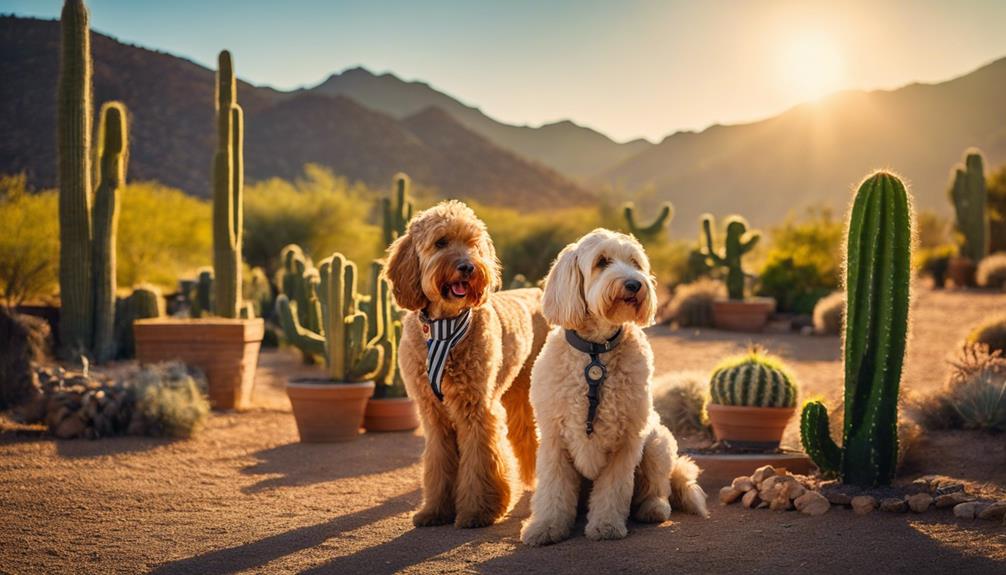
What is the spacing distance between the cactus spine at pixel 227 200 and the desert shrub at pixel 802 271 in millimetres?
15010

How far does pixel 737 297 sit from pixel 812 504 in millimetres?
16100

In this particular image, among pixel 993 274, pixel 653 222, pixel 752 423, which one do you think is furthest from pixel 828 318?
pixel 752 423

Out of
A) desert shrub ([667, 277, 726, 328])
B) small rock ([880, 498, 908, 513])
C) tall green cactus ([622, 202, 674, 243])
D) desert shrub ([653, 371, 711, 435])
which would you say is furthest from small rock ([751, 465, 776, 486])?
tall green cactus ([622, 202, 674, 243])

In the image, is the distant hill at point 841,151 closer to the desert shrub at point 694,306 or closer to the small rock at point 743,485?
the desert shrub at point 694,306

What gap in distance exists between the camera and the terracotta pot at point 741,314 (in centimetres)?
2114

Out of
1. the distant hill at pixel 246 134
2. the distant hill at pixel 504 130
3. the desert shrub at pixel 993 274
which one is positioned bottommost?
the desert shrub at pixel 993 274

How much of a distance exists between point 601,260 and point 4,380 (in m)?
7.63

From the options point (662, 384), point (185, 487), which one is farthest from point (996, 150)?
point (185, 487)

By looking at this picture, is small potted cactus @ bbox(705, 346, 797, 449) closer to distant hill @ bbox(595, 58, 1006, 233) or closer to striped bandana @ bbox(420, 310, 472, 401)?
striped bandana @ bbox(420, 310, 472, 401)

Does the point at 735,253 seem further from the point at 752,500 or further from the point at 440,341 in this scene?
the point at 440,341

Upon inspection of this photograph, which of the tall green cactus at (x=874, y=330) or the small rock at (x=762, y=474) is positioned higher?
the tall green cactus at (x=874, y=330)

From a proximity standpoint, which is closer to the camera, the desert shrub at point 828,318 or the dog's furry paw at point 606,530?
the dog's furry paw at point 606,530

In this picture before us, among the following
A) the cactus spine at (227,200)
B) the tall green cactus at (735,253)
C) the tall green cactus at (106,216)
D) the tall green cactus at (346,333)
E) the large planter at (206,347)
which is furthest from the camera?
the tall green cactus at (735,253)

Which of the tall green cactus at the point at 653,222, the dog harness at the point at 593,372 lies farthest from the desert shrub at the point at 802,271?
the dog harness at the point at 593,372
